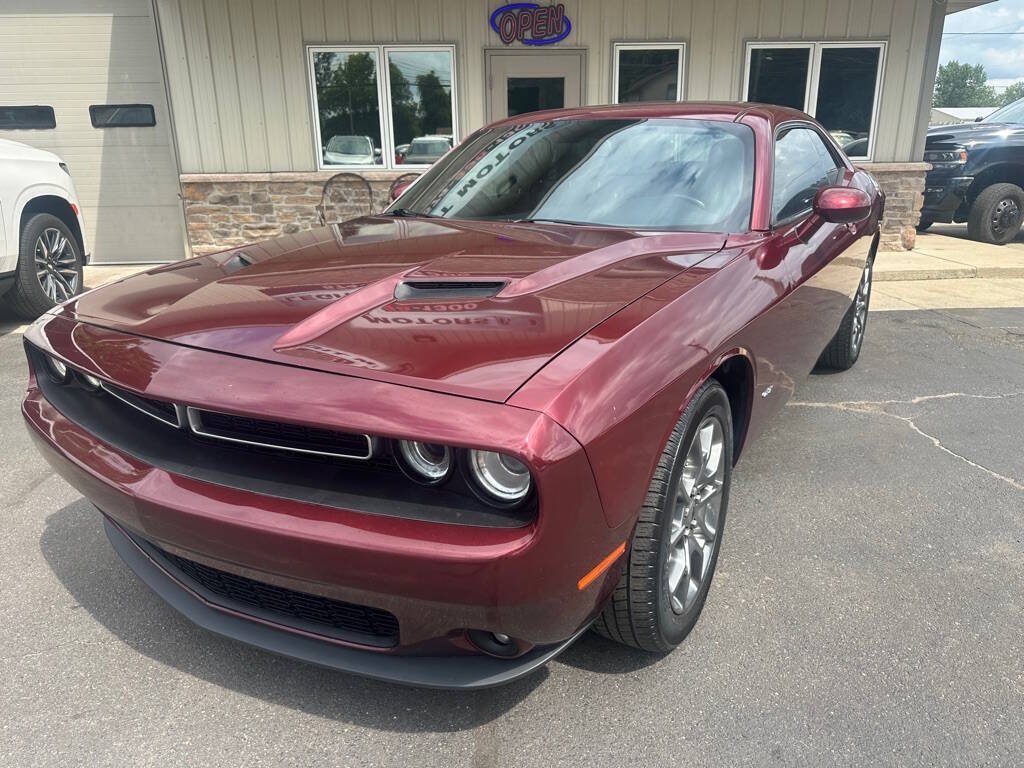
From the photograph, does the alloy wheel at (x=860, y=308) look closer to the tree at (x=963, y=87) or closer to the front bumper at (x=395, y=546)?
the front bumper at (x=395, y=546)

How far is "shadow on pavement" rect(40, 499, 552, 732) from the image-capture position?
1.98 metres

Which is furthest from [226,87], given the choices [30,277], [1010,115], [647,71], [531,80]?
[1010,115]

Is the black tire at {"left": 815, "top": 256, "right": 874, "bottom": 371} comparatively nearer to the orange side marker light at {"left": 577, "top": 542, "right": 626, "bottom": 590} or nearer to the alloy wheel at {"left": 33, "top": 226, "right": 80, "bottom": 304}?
the orange side marker light at {"left": 577, "top": 542, "right": 626, "bottom": 590}

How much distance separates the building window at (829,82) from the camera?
349 inches

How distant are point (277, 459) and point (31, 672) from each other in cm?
107

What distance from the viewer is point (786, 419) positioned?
4.04m

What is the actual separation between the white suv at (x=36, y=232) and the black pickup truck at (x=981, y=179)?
405 inches

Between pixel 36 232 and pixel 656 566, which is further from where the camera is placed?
pixel 36 232

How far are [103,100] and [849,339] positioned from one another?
8.38m

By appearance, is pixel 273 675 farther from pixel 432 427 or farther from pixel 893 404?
pixel 893 404

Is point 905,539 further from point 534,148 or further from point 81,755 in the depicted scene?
point 81,755

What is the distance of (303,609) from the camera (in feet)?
6.18

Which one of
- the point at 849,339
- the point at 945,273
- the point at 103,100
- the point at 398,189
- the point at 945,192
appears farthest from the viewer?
the point at 945,192

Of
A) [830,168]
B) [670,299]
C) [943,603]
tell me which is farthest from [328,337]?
[830,168]
